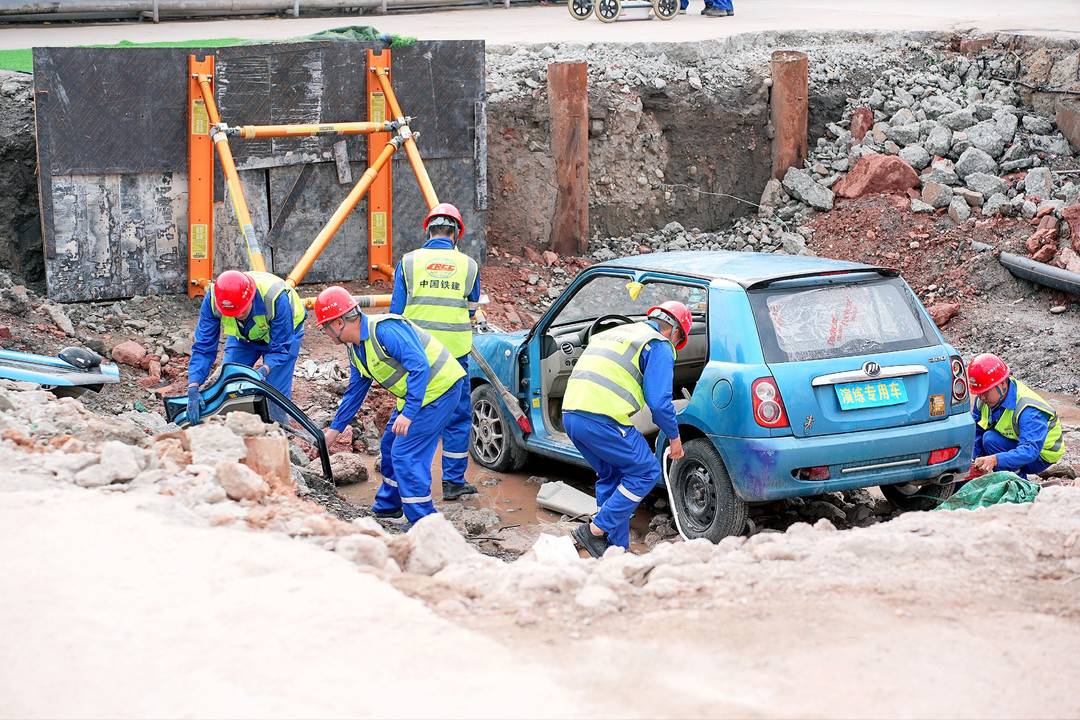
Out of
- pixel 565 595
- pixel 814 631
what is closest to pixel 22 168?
pixel 565 595

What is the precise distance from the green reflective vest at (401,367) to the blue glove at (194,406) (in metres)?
0.97

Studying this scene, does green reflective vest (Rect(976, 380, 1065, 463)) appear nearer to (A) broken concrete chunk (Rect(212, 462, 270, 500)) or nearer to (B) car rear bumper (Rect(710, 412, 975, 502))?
(B) car rear bumper (Rect(710, 412, 975, 502))

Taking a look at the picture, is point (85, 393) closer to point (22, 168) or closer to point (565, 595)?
point (22, 168)

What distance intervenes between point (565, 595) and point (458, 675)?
0.80 m

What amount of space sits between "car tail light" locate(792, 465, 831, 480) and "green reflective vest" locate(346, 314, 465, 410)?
7.24ft

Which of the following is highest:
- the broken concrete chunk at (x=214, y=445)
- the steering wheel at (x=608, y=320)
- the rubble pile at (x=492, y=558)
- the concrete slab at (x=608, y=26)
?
the concrete slab at (x=608, y=26)

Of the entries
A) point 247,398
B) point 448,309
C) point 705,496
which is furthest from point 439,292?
point 705,496

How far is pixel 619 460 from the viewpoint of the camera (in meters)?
7.29

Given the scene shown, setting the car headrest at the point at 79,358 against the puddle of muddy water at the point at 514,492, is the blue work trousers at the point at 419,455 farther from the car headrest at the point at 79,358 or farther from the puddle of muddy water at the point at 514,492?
the car headrest at the point at 79,358

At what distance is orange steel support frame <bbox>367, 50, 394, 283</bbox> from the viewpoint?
12641 millimetres

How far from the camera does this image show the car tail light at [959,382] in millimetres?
7422

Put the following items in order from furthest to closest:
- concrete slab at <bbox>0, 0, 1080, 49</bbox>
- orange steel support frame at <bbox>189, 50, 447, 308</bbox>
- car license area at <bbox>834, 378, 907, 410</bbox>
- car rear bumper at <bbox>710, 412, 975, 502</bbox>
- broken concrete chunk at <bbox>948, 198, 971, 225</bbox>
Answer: concrete slab at <bbox>0, 0, 1080, 49</bbox> < broken concrete chunk at <bbox>948, 198, 971, 225</bbox> < orange steel support frame at <bbox>189, 50, 447, 308</bbox> < car license area at <bbox>834, 378, 907, 410</bbox> < car rear bumper at <bbox>710, 412, 975, 502</bbox>

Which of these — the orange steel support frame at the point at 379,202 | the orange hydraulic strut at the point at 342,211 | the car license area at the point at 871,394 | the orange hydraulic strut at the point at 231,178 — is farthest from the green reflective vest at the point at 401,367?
the orange steel support frame at the point at 379,202

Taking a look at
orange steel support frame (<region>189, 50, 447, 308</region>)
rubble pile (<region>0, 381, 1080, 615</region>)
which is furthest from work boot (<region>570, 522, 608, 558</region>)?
orange steel support frame (<region>189, 50, 447, 308</region>)
